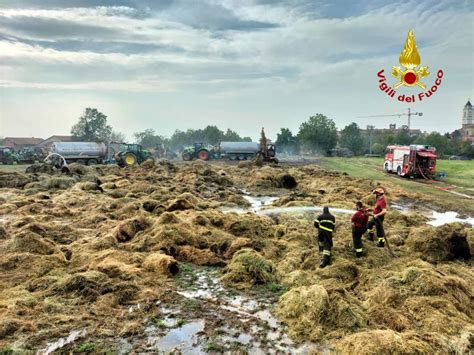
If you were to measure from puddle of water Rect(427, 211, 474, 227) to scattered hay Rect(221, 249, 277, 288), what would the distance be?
8797 millimetres

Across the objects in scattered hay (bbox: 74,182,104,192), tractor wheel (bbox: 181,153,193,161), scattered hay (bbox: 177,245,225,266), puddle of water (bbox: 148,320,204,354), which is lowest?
puddle of water (bbox: 148,320,204,354)

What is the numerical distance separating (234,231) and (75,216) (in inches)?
270

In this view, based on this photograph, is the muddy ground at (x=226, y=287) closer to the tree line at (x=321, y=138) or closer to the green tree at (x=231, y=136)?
the tree line at (x=321, y=138)

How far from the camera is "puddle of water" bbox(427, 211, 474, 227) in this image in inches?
599

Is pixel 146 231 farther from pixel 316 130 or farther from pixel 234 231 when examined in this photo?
pixel 316 130

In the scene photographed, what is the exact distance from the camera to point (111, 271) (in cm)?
879

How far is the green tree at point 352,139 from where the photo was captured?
82688 millimetres

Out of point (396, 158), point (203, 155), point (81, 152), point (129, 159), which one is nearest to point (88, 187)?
point (129, 159)

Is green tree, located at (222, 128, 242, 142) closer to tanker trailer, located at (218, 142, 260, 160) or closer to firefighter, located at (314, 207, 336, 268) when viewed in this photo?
tanker trailer, located at (218, 142, 260, 160)

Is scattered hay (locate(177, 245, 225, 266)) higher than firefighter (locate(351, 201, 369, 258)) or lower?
lower

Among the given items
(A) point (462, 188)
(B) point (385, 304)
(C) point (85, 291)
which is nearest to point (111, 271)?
(C) point (85, 291)

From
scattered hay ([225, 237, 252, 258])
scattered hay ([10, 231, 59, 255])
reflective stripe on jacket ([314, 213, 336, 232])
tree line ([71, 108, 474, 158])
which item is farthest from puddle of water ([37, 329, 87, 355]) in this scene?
tree line ([71, 108, 474, 158])

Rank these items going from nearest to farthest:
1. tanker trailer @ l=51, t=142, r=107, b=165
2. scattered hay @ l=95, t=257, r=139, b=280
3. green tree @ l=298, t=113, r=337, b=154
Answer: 1. scattered hay @ l=95, t=257, r=139, b=280
2. tanker trailer @ l=51, t=142, r=107, b=165
3. green tree @ l=298, t=113, r=337, b=154

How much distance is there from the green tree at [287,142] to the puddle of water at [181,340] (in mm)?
78900
